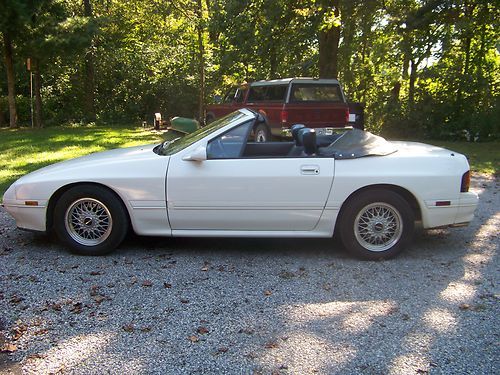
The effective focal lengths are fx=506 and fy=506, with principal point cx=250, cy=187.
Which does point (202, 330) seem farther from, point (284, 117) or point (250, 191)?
point (284, 117)

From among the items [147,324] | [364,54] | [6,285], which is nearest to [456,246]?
[147,324]

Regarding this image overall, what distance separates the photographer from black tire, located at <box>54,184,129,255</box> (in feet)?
15.5

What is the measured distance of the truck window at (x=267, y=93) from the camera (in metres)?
12.5

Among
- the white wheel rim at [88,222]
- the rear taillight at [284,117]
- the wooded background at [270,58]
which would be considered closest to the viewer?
the white wheel rim at [88,222]

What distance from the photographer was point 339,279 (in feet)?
14.1

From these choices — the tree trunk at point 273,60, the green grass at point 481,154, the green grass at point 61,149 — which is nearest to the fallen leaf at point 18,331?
the green grass at point 61,149

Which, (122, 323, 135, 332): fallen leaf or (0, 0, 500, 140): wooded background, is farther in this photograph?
(0, 0, 500, 140): wooded background

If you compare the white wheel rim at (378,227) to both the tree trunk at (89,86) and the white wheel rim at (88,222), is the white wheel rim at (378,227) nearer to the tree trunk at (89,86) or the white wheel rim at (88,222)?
the white wheel rim at (88,222)

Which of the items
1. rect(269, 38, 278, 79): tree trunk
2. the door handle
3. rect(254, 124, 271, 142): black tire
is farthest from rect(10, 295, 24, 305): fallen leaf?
rect(269, 38, 278, 79): tree trunk

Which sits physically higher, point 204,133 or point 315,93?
point 315,93

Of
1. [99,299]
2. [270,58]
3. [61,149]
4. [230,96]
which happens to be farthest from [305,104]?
[99,299]

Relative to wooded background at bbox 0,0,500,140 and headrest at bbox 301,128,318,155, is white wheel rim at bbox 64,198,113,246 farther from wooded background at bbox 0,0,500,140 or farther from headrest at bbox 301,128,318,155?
wooded background at bbox 0,0,500,140

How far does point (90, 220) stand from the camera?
4773mm

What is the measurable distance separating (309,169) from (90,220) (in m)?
2.11
